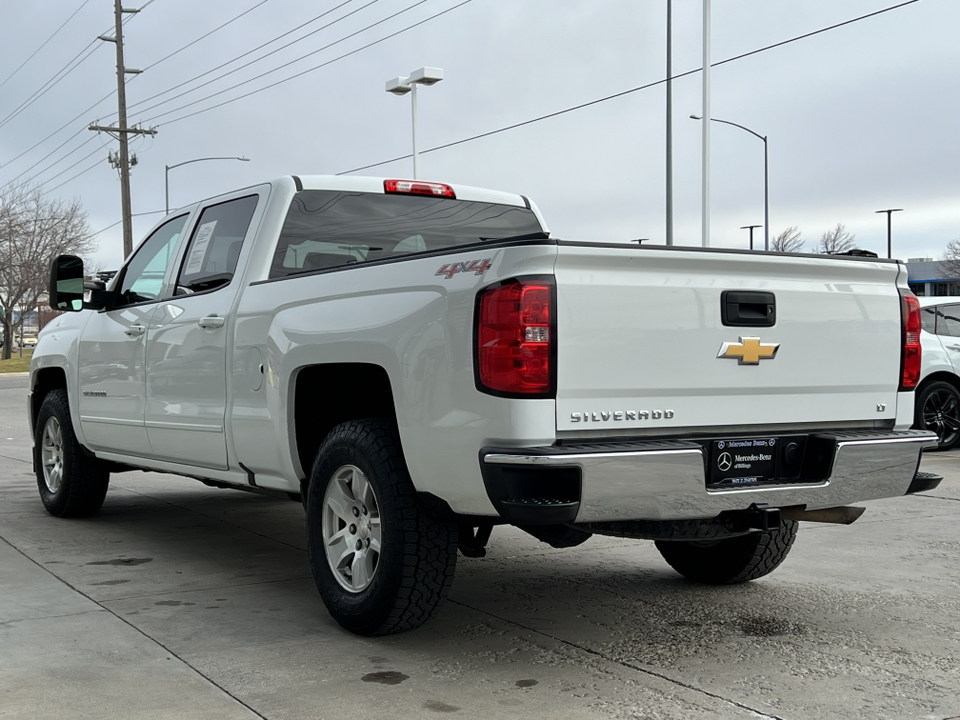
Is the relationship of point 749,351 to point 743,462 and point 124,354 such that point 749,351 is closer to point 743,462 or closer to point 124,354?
point 743,462

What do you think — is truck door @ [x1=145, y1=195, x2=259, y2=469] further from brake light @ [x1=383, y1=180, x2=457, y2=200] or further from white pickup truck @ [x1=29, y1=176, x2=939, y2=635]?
brake light @ [x1=383, y1=180, x2=457, y2=200]

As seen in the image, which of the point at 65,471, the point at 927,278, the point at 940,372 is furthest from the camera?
the point at 927,278

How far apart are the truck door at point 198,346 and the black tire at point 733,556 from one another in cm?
243

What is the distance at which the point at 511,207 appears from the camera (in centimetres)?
673

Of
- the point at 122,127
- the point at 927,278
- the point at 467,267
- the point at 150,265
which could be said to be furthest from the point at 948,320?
the point at 927,278

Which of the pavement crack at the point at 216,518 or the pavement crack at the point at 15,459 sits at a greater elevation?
the pavement crack at the point at 216,518

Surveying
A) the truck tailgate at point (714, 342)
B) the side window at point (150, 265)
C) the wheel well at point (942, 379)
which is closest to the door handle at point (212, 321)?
the side window at point (150, 265)

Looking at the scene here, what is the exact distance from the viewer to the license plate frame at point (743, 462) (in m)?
4.21

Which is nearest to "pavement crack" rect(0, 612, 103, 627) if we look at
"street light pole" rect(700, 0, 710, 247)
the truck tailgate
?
the truck tailgate

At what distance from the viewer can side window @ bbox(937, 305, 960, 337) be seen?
1216 cm

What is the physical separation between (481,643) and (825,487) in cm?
153

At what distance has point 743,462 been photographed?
169 inches

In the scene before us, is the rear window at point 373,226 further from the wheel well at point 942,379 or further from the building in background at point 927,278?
the building in background at point 927,278

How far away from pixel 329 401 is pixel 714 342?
73.2 inches
